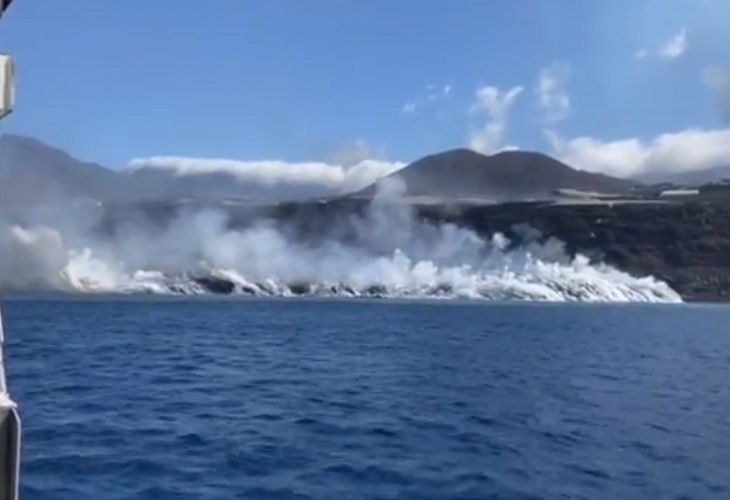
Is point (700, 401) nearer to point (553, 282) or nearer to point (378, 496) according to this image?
point (378, 496)

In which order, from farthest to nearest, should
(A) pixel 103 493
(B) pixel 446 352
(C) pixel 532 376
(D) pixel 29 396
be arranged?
(B) pixel 446 352
(C) pixel 532 376
(D) pixel 29 396
(A) pixel 103 493

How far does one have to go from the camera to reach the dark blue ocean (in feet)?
53.5

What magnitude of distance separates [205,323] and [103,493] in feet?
203

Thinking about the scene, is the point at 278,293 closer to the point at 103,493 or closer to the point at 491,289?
the point at 491,289

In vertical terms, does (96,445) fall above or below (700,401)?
above

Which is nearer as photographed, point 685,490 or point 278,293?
point 685,490

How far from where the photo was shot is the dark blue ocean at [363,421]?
1630cm

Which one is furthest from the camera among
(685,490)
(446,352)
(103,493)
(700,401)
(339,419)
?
(446,352)

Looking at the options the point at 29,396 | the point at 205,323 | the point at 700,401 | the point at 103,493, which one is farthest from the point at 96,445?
the point at 205,323

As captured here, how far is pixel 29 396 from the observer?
27.4 metres

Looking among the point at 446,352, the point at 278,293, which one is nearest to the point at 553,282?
the point at 278,293

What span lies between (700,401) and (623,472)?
14793 millimetres

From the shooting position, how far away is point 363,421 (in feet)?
79.3

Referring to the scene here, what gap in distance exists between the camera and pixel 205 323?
249 ft
